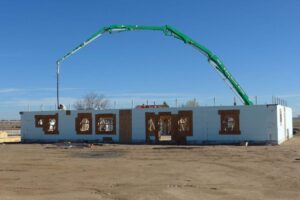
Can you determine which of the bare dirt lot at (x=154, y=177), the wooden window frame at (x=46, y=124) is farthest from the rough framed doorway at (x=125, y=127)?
the bare dirt lot at (x=154, y=177)

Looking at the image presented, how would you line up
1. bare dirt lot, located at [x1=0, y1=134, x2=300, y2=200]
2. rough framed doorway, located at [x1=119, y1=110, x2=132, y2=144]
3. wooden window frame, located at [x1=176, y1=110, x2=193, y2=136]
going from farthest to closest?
1. rough framed doorway, located at [x1=119, y1=110, x2=132, y2=144]
2. wooden window frame, located at [x1=176, y1=110, x2=193, y2=136]
3. bare dirt lot, located at [x1=0, y1=134, x2=300, y2=200]

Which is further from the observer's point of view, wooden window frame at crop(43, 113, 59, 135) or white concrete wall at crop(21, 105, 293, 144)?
wooden window frame at crop(43, 113, 59, 135)

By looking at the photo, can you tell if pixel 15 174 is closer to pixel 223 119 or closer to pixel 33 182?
pixel 33 182

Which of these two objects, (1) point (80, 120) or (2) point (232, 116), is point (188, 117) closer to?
(2) point (232, 116)

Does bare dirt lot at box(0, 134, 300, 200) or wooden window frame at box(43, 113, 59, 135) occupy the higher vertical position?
wooden window frame at box(43, 113, 59, 135)

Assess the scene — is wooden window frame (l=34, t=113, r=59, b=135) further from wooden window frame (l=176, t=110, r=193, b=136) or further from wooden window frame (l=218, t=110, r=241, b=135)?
wooden window frame (l=218, t=110, r=241, b=135)

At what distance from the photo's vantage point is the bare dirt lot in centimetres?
1502

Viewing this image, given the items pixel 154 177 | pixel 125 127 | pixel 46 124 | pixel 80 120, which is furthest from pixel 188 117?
pixel 154 177

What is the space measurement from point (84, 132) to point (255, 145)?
51.4ft

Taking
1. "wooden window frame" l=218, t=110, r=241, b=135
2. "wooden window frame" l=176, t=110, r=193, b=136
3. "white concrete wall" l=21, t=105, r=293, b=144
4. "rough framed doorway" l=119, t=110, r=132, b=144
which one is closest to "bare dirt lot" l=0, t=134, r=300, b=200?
"white concrete wall" l=21, t=105, r=293, b=144

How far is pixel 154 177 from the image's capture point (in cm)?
1883

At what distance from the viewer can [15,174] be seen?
20547 mm

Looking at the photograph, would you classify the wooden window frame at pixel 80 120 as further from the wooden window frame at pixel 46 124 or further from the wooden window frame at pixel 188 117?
the wooden window frame at pixel 188 117

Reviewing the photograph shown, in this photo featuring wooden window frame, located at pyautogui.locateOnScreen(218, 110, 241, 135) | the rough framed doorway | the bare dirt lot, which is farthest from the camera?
the rough framed doorway
